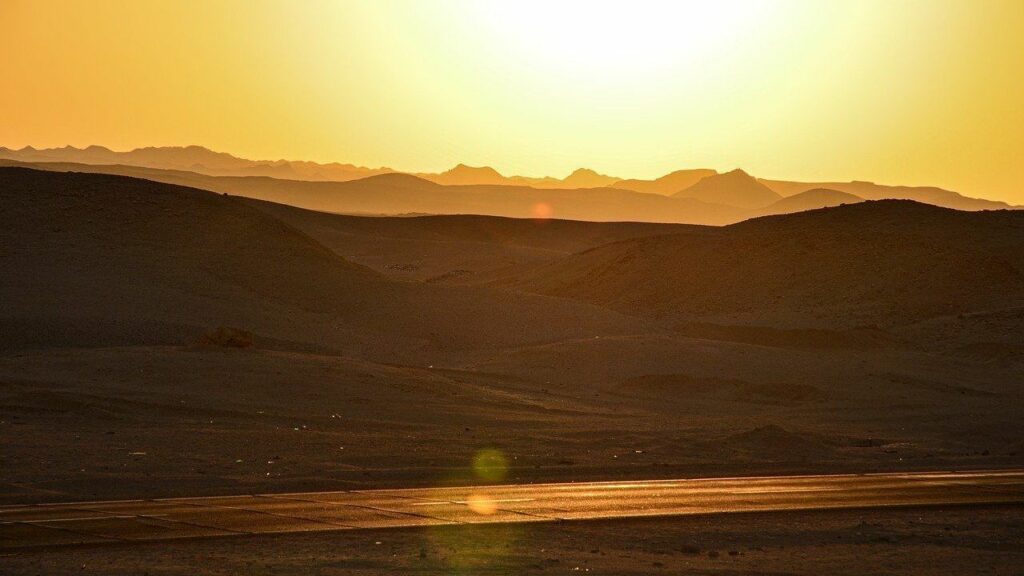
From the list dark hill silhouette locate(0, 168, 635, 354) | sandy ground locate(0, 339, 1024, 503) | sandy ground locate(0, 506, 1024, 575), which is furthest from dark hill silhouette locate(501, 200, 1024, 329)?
sandy ground locate(0, 506, 1024, 575)

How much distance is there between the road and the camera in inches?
595

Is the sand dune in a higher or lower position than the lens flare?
higher

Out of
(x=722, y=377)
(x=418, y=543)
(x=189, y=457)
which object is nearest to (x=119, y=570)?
(x=418, y=543)

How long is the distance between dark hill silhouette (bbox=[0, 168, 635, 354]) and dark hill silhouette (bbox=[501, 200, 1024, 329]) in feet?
36.6

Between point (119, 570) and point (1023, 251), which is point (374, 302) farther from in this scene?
point (119, 570)

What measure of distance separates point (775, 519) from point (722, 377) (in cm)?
2329

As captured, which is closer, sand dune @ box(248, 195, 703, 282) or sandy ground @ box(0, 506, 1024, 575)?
sandy ground @ box(0, 506, 1024, 575)

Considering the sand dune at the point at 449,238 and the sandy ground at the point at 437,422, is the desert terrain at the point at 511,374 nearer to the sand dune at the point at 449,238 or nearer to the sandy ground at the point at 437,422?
the sandy ground at the point at 437,422

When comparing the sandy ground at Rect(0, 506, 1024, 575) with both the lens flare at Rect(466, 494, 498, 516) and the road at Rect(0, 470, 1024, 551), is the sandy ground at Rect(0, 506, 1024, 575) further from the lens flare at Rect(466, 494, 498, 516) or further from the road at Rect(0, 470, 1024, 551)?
the lens flare at Rect(466, 494, 498, 516)

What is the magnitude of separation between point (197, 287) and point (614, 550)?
3807 cm

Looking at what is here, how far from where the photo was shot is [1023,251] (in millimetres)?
71062

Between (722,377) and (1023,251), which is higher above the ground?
(1023,251)

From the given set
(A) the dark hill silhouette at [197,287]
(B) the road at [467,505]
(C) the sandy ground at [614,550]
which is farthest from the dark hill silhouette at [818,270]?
(C) the sandy ground at [614,550]

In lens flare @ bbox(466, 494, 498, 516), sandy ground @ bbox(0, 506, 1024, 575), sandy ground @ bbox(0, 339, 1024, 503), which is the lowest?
sandy ground @ bbox(0, 339, 1024, 503)
